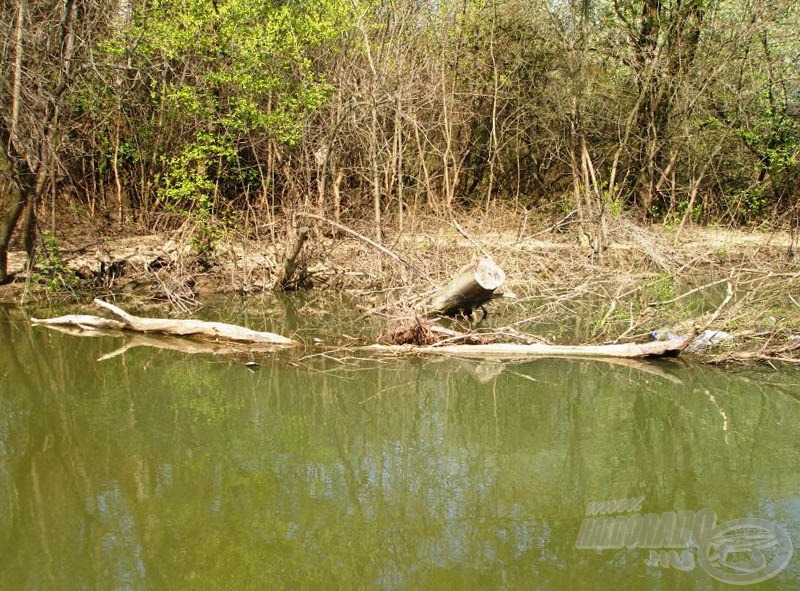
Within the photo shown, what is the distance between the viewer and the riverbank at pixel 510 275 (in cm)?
952

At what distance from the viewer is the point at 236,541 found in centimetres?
507

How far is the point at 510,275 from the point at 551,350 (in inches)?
95.3

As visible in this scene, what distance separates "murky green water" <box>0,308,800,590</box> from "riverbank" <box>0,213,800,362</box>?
2.80 feet

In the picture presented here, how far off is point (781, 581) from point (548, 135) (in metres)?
16.2

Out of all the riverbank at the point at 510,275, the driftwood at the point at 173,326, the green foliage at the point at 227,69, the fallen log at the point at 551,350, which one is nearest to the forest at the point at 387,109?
the green foliage at the point at 227,69

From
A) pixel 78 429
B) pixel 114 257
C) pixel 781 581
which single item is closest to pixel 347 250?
pixel 114 257

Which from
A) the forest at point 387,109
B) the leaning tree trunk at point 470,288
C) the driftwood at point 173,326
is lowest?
the driftwood at point 173,326

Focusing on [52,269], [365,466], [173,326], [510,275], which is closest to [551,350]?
[510,275]

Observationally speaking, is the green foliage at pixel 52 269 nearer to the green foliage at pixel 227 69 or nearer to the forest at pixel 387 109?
the forest at pixel 387 109

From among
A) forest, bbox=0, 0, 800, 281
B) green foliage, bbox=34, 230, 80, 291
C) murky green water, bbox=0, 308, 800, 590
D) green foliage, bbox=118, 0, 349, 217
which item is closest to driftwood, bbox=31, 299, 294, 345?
murky green water, bbox=0, 308, 800, 590

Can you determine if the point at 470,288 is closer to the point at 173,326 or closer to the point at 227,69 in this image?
the point at 173,326

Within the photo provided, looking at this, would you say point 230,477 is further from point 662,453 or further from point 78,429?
point 662,453

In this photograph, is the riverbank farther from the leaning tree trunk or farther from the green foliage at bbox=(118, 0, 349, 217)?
the green foliage at bbox=(118, 0, 349, 217)

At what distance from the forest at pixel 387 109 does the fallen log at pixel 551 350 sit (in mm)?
4796
